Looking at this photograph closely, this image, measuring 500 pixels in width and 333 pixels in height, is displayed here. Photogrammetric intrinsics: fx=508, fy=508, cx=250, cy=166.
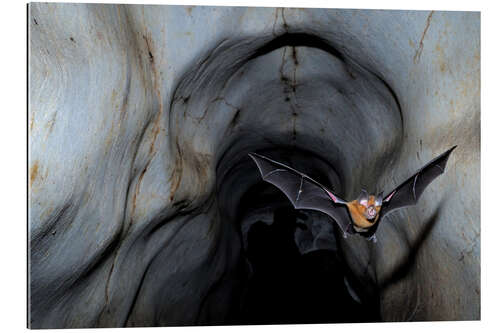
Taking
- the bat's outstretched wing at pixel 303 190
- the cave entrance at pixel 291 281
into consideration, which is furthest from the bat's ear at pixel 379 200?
the cave entrance at pixel 291 281

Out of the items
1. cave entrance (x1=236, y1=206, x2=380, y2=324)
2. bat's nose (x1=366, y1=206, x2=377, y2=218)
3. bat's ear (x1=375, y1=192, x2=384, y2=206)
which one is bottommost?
cave entrance (x1=236, y1=206, x2=380, y2=324)

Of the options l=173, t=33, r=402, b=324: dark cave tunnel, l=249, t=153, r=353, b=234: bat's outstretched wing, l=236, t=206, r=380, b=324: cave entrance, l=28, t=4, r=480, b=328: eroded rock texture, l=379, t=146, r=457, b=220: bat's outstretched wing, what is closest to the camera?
l=28, t=4, r=480, b=328: eroded rock texture

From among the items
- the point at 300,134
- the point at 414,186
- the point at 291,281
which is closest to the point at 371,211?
the point at 414,186

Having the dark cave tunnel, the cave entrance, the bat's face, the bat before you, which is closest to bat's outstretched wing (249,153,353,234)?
the bat

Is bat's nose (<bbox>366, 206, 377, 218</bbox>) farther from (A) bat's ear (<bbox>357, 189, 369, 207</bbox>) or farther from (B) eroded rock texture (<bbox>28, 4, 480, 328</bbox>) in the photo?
(B) eroded rock texture (<bbox>28, 4, 480, 328</bbox>)

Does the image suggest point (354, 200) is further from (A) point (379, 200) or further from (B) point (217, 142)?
(B) point (217, 142)
